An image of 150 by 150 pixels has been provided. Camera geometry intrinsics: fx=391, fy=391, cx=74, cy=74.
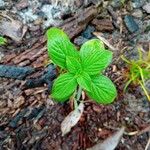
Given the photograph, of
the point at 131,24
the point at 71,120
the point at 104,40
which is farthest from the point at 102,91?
the point at 131,24

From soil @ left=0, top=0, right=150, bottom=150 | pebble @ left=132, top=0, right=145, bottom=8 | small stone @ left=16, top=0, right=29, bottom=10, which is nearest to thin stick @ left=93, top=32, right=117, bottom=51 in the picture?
soil @ left=0, top=0, right=150, bottom=150

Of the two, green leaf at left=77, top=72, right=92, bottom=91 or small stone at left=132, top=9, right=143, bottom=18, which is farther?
small stone at left=132, top=9, right=143, bottom=18

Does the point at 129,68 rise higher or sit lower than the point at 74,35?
lower

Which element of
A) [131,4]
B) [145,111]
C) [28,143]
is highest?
[131,4]

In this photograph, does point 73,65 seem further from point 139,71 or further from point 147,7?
point 147,7

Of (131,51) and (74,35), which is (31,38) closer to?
(74,35)

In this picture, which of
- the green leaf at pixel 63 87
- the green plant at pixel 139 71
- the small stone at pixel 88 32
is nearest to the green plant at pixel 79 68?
the green leaf at pixel 63 87

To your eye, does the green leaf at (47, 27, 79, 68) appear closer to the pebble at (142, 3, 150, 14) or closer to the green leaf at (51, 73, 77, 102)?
the green leaf at (51, 73, 77, 102)

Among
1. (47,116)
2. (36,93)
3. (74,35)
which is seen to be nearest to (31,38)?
(74,35)
